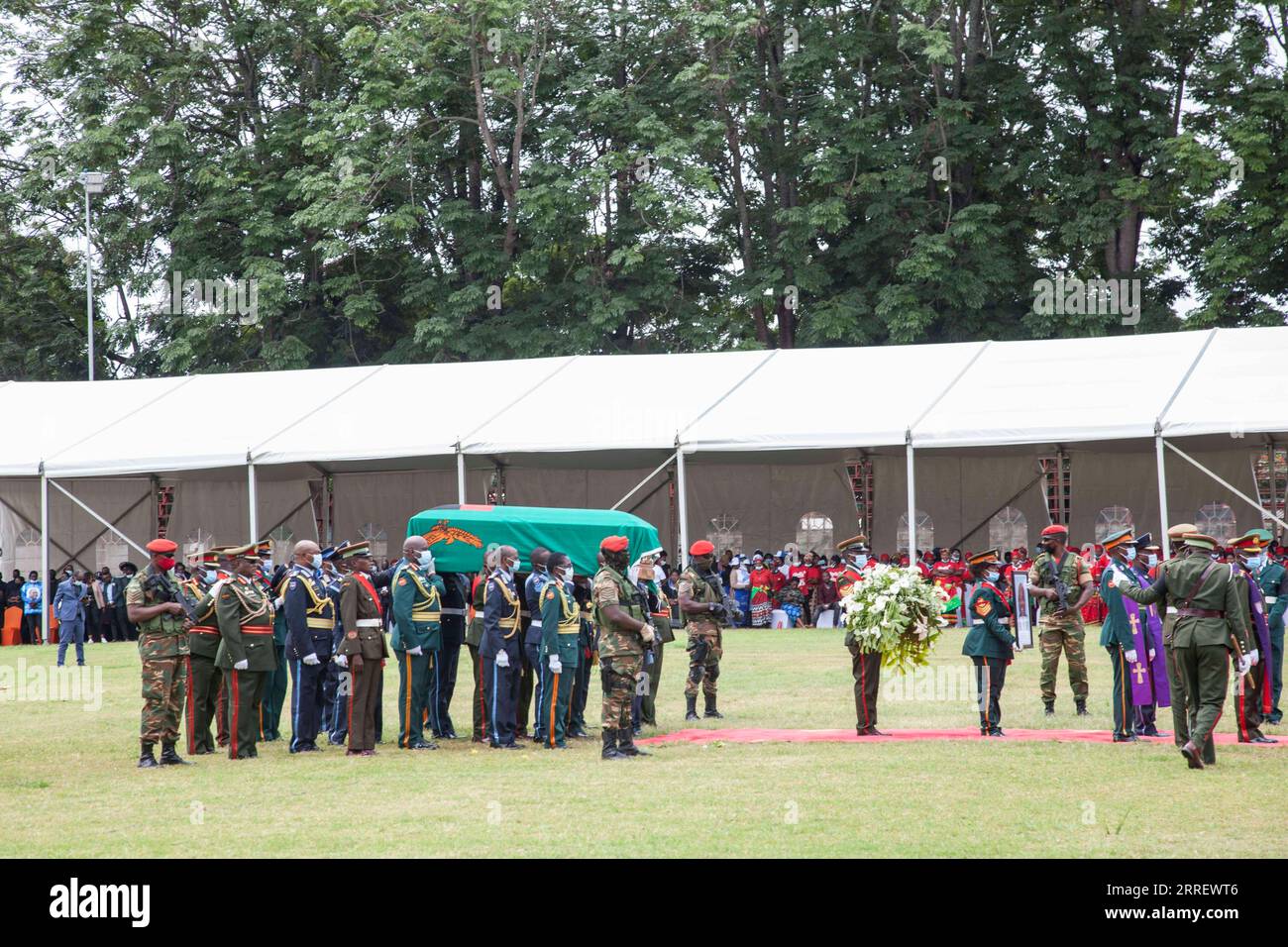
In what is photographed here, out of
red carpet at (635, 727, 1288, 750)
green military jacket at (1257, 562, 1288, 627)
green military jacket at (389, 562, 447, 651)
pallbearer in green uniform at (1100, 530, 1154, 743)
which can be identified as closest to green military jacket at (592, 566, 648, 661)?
red carpet at (635, 727, 1288, 750)

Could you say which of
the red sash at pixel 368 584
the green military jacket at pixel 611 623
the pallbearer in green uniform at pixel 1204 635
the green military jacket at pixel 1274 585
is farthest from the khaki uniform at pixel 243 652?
the green military jacket at pixel 1274 585

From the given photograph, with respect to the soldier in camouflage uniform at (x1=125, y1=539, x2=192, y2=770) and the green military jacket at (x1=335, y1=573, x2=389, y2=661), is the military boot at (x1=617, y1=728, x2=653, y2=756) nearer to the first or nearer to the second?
the green military jacket at (x1=335, y1=573, x2=389, y2=661)

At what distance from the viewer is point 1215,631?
1188 cm

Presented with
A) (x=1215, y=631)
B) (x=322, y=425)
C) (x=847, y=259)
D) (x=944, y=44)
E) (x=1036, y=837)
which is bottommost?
(x=1036, y=837)

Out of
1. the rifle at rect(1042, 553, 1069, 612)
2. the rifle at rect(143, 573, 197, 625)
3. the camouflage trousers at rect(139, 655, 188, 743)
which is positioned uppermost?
the rifle at rect(143, 573, 197, 625)

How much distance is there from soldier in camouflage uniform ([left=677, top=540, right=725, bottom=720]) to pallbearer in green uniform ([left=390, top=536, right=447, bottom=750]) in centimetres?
264

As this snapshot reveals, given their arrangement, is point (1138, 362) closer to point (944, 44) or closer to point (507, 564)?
point (944, 44)

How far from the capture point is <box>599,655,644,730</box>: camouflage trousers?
43.9 feet

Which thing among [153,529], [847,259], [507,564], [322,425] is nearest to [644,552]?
[507,564]

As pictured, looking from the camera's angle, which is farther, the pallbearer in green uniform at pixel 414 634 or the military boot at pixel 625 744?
the pallbearer in green uniform at pixel 414 634

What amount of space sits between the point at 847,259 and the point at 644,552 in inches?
1054

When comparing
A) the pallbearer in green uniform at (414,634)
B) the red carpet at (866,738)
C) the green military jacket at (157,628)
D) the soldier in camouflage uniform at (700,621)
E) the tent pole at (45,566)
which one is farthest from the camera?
the tent pole at (45,566)

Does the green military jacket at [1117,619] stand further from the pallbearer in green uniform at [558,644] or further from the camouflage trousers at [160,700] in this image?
the camouflage trousers at [160,700]

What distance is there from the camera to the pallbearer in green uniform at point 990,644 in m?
14.3
